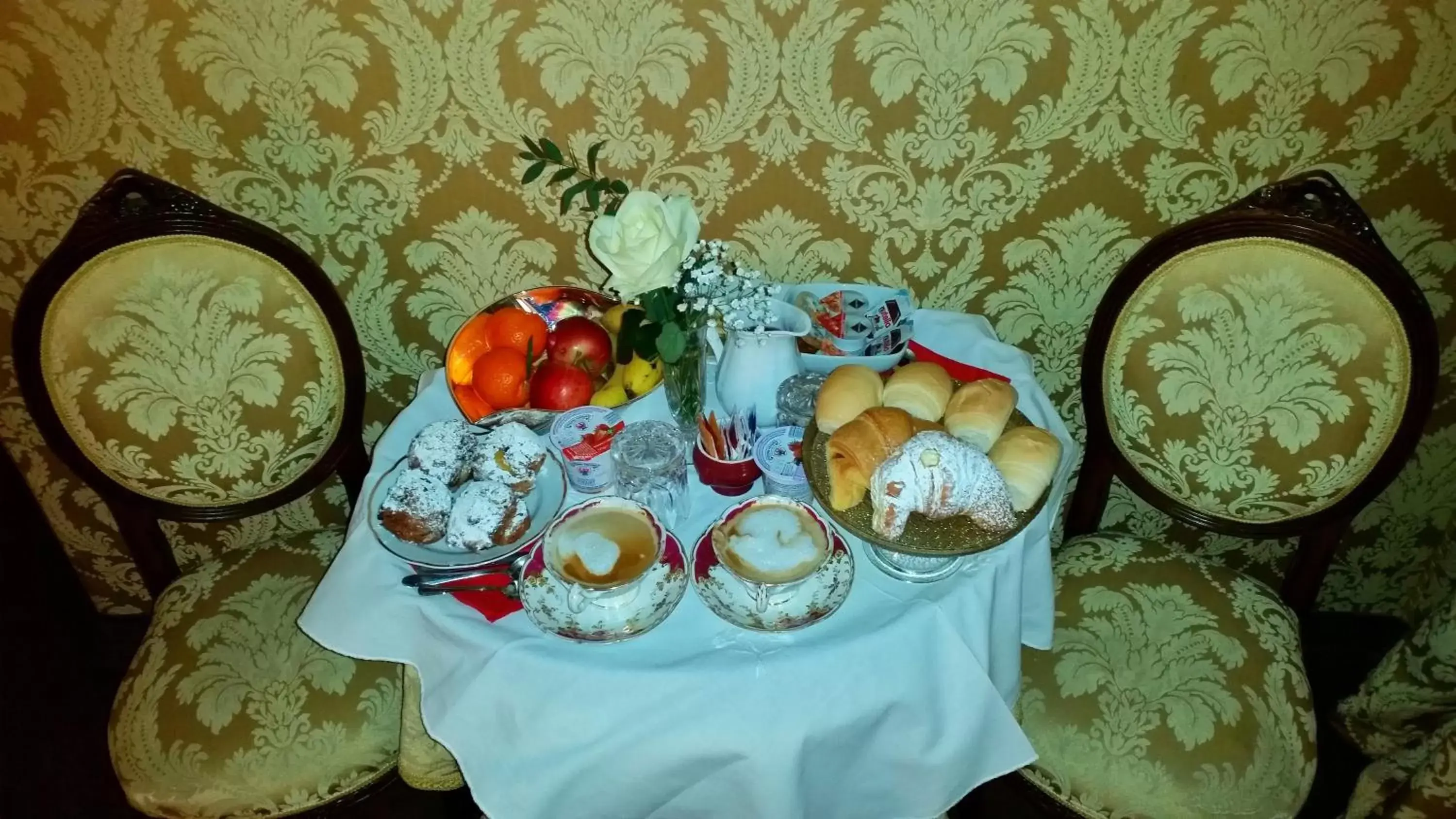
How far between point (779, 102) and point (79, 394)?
1433mm

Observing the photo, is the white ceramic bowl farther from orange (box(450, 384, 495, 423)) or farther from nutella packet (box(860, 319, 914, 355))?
nutella packet (box(860, 319, 914, 355))

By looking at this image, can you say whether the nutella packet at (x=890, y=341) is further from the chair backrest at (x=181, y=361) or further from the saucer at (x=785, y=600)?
the chair backrest at (x=181, y=361)

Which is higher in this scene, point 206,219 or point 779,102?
point 779,102

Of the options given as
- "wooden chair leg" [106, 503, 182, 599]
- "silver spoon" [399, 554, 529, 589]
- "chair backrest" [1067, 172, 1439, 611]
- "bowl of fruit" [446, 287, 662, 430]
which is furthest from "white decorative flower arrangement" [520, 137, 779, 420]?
"wooden chair leg" [106, 503, 182, 599]

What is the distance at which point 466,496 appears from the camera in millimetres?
1288

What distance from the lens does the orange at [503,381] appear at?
4.90 feet

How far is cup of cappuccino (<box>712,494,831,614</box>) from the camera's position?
118cm

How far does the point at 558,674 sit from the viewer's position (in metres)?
1.16

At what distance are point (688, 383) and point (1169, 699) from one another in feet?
3.32

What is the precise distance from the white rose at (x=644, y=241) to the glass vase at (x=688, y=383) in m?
0.11

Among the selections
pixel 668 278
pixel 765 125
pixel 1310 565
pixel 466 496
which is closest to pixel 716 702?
pixel 466 496

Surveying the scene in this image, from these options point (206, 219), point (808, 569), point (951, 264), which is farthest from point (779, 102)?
point (206, 219)

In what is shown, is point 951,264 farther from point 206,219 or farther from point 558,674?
point 206,219

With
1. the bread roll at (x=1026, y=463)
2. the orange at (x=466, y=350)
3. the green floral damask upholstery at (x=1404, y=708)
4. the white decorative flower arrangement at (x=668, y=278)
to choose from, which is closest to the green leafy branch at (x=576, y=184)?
the white decorative flower arrangement at (x=668, y=278)
